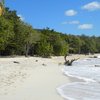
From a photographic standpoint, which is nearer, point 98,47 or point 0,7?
point 0,7

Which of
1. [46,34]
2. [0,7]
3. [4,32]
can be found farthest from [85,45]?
[0,7]

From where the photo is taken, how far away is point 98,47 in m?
193

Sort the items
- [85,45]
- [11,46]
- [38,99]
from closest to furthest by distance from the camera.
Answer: [38,99] < [11,46] < [85,45]

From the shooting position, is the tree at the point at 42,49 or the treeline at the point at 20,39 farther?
the tree at the point at 42,49

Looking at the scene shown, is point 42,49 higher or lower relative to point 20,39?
lower

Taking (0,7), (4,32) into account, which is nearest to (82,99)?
(0,7)

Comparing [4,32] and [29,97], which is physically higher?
[4,32]

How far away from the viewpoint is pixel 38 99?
13.7 m

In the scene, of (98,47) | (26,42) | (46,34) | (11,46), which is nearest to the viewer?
(11,46)

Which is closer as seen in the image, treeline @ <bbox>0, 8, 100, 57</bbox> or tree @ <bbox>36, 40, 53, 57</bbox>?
treeline @ <bbox>0, 8, 100, 57</bbox>

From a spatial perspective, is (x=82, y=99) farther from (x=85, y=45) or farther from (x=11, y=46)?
(x=85, y=45)

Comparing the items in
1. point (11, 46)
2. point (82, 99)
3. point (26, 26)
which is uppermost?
point (26, 26)

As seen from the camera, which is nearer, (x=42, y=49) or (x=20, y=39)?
(x=20, y=39)

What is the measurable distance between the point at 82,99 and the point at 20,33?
59.8m
